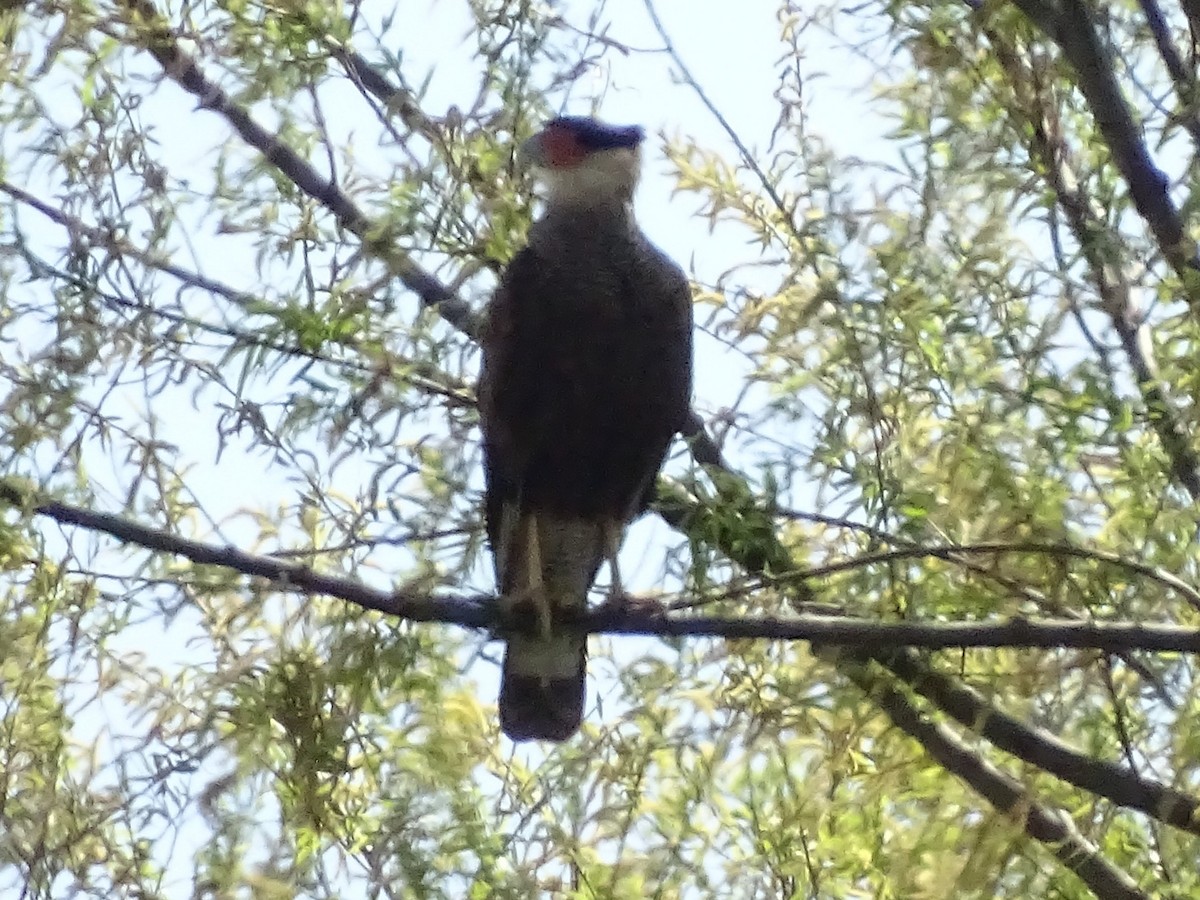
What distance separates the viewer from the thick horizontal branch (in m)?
1.36

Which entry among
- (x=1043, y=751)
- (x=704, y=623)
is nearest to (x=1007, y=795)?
(x=1043, y=751)

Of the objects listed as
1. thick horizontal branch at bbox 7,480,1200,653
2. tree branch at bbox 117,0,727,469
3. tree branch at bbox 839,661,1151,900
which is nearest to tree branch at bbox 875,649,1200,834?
tree branch at bbox 839,661,1151,900

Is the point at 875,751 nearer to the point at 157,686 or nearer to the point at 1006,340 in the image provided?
the point at 1006,340

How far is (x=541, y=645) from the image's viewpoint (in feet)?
7.05

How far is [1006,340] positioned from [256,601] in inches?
36.9

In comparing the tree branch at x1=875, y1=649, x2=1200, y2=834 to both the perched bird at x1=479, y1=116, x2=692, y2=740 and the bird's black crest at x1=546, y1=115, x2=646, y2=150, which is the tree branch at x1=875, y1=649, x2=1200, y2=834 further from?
the bird's black crest at x1=546, y1=115, x2=646, y2=150

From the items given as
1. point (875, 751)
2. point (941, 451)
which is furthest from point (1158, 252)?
point (875, 751)

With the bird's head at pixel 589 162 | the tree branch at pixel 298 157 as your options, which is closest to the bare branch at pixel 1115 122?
the tree branch at pixel 298 157

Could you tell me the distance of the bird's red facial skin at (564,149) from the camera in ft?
→ 7.23

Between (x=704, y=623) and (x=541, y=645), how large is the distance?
0.68 m

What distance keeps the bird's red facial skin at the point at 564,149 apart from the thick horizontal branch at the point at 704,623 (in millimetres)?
779

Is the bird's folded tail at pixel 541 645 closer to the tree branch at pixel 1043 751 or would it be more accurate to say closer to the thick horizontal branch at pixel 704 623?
the thick horizontal branch at pixel 704 623

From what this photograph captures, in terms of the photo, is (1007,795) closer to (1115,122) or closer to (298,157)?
(1115,122)

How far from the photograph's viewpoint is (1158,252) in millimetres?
1562
